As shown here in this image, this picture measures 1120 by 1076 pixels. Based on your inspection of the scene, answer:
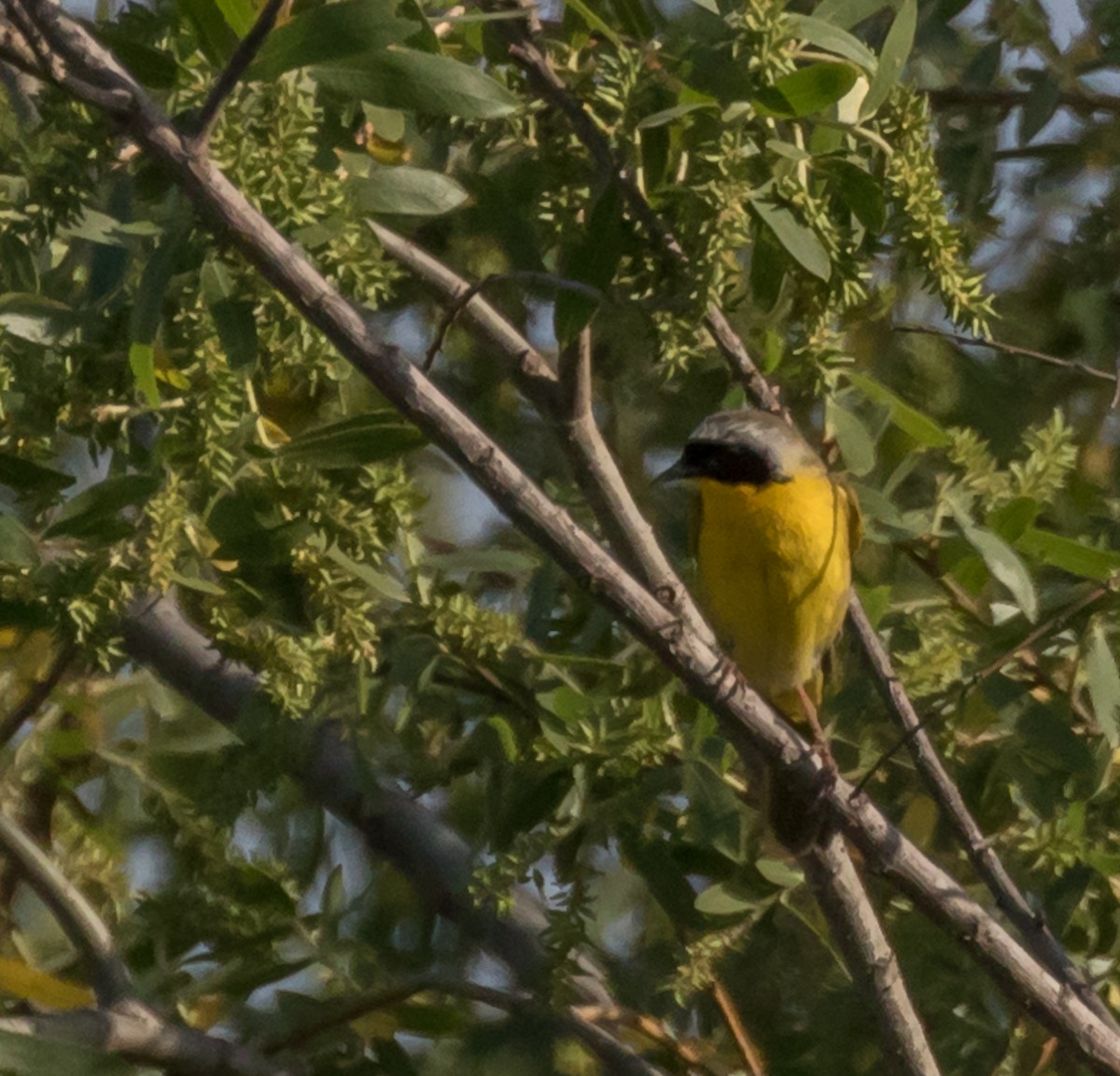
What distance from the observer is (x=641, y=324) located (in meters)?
2.64

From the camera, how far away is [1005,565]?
218cm

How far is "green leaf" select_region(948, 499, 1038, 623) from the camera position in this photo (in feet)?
7.10

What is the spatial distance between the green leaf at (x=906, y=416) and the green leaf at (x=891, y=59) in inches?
17.2

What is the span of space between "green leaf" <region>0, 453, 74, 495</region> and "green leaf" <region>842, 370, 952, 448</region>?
3.40 ft

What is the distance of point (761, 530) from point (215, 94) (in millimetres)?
1935

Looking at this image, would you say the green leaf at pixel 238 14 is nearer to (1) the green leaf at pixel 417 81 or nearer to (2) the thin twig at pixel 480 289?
(1) the green leaf at pixel 417 81

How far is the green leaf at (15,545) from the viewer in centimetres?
203

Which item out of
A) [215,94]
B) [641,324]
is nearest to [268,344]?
[215,94]

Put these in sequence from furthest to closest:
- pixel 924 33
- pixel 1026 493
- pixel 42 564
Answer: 1. pixel 924 33
2. pixel 1026 493
3. pixel 42 564

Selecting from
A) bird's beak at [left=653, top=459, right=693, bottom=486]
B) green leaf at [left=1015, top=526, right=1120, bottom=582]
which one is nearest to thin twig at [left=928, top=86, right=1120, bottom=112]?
bird's beak at [left=653, top=459, right=693, bottom=486]

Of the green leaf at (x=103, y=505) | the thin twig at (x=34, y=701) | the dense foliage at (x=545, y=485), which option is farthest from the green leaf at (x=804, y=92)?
the thin twig at (x=34, y=701)

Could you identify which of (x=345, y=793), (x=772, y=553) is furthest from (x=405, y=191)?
(x=772, y=553)

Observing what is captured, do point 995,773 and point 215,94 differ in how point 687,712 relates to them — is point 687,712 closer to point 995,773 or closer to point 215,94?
point 995,773

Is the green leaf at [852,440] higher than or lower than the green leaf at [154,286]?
lower
